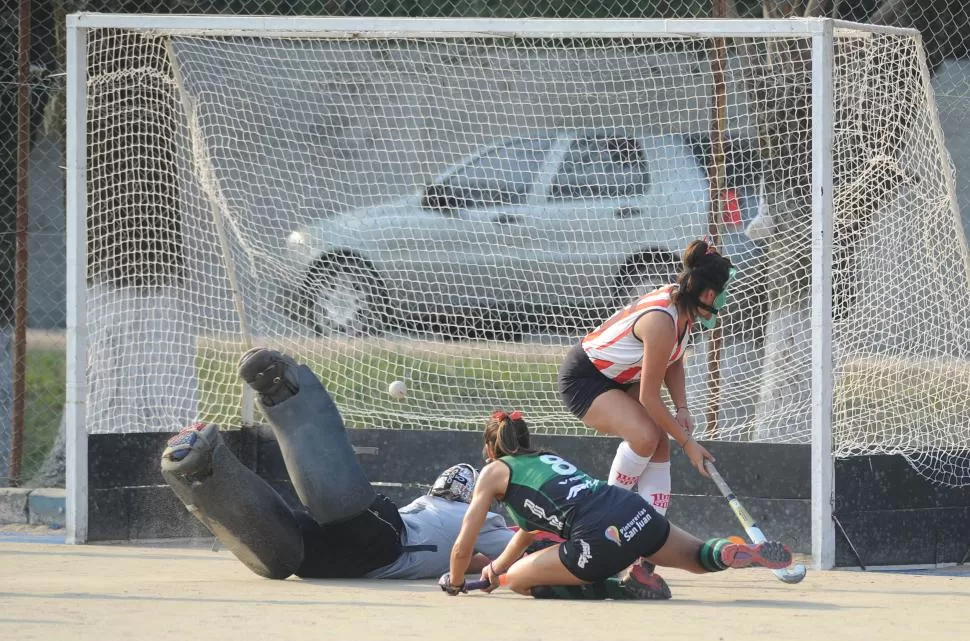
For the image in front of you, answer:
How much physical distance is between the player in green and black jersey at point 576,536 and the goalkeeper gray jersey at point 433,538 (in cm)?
65

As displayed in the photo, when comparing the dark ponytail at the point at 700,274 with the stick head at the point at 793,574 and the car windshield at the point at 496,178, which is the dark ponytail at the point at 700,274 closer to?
the stick head at the point at 793,574

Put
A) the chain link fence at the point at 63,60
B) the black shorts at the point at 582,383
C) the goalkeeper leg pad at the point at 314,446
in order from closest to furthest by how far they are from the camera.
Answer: the goalkeeper leg pad at the point at 314,446 → the black shorts at the point at 582,383 → the chain link fence at the point at 63,60

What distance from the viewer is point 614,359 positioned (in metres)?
6.09

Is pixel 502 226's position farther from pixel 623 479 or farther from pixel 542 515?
pixel 542 515

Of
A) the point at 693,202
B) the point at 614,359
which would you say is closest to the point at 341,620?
the point at 614,359

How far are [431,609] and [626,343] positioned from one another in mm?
1475

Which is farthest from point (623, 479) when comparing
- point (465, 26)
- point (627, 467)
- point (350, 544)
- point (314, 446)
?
point (465, 26)

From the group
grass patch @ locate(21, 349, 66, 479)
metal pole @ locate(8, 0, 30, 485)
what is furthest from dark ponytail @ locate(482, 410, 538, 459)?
grass patch @ locate(21, 349, 66, 479)

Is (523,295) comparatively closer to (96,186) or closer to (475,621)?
(96,186)

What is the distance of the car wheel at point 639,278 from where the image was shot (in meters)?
8.10

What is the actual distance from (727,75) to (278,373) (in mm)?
2980

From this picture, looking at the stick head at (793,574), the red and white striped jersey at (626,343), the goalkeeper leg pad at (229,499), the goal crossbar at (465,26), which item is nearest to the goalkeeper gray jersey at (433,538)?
the goalkeeper leg pad at (229,499)

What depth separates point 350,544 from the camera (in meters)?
6.11

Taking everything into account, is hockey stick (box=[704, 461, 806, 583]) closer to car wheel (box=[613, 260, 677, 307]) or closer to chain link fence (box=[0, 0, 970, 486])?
car wheel (box=[613, 260, 677, 307])
